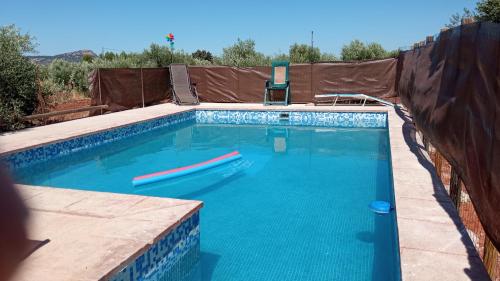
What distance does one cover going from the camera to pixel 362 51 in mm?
21891

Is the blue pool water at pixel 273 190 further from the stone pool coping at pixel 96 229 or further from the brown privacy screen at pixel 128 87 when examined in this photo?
the brown privacy screen at pixel 128 87

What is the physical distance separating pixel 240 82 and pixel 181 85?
2064 mm

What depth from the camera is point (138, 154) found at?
811 centimetres

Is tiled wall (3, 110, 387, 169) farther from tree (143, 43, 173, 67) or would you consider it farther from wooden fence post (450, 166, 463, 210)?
tree (143, 43, 173, 67)

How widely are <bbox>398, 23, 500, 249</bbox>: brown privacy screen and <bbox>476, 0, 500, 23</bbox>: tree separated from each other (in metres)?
21.4

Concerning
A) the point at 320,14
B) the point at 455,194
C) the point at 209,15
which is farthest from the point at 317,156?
the point at 209,15

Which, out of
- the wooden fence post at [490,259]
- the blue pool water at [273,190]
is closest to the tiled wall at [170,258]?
the blue pool water at [273,190]

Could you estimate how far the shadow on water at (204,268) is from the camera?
3377 millimetres

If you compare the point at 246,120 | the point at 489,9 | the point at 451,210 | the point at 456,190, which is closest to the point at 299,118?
the point at 246,120

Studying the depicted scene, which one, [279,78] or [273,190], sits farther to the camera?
[279,78]

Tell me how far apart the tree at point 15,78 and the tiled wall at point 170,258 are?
6.56 meters

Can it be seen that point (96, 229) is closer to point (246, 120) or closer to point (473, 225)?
point (473, 225)

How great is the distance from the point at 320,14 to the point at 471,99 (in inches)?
1131

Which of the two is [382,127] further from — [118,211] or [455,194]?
[118,211]
